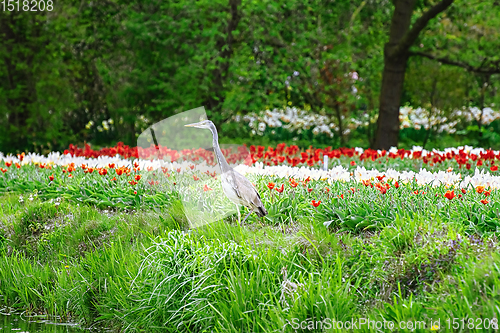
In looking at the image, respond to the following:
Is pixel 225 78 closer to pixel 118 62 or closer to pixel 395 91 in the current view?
pixel 118 62

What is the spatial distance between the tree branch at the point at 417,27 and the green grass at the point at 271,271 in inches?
232

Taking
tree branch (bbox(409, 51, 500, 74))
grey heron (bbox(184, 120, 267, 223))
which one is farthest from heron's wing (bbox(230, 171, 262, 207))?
tree branch (bbox(409, 51, 500, 74))

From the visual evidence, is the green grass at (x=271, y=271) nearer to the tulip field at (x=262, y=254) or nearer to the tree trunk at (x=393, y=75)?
the tulip field at (x=262, y=254)

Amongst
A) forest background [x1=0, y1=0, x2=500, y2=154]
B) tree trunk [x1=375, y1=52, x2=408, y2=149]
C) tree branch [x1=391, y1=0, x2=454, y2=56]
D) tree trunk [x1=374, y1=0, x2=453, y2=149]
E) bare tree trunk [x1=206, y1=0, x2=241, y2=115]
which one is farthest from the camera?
bare tree trunk [x1=206, y1=0, x2=241, y2=115]

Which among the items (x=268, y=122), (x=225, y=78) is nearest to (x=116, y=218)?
(x=225, y=78)

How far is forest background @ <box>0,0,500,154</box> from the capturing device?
37.7ft

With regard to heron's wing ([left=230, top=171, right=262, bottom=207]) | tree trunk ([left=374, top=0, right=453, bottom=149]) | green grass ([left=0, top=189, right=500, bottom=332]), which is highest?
tree trunk ([left=374, top=0, right=453, bottom=149])

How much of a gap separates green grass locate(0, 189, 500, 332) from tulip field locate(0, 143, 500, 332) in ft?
0.04

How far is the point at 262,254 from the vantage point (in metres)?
3.92

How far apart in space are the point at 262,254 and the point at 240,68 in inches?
336

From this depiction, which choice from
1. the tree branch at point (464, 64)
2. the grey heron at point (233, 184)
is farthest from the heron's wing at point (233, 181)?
the tree branch at point (464, 64)

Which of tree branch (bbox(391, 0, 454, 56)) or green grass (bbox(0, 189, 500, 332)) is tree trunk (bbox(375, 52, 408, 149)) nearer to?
tree branch (bbox(391, 0, 454, 56))

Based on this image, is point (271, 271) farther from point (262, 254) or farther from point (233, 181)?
point (233, 181)

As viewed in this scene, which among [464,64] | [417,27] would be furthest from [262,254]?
[464,64]
